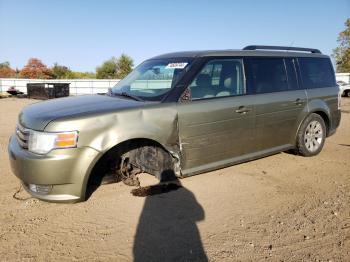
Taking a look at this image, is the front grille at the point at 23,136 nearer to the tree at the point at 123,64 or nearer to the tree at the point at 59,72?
the tree at the point at 123,64

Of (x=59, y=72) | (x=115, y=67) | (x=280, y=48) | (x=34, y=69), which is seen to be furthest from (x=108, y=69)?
(x=280, y=48)

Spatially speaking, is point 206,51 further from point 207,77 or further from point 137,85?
point 137,85

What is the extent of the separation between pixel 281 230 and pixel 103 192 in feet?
7.47

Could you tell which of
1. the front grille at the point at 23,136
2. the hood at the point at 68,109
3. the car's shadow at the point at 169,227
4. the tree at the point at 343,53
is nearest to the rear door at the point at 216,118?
the car's shadow at the point at 169,227

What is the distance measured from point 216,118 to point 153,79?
1.10 m

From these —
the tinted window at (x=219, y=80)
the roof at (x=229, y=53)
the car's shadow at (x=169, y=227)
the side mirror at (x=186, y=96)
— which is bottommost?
the car's shadow at (x=169, y=227)

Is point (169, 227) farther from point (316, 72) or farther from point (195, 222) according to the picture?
point (316, 72)

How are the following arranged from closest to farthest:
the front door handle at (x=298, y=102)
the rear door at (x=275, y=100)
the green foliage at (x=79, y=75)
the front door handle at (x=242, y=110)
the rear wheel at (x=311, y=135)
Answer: the front door handle at (x=242, y=110)
the rear door at (x=275, y=100)
the front door handle at (x=298, y=102)
the rear wheel at (x=311, y=135)
the green foliage at (x=79, y=75)

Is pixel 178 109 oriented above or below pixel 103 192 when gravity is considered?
above

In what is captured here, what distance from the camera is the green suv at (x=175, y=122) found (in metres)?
3.47

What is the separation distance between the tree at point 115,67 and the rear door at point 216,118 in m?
56.9

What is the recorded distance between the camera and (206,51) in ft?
15.5

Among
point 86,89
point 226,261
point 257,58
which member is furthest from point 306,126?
point 86,89

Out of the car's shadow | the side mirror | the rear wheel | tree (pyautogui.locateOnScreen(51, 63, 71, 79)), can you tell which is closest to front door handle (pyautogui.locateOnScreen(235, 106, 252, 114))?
the side mirror
